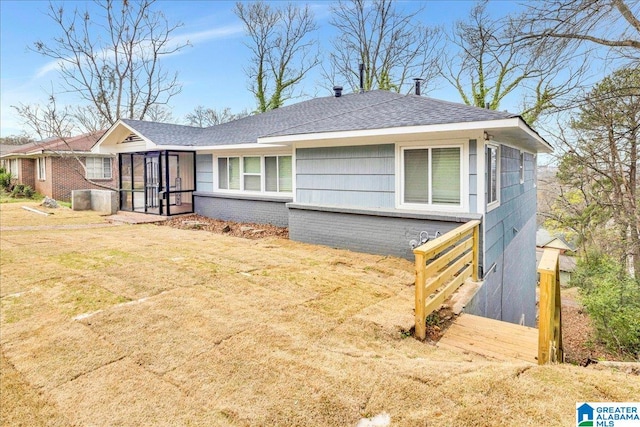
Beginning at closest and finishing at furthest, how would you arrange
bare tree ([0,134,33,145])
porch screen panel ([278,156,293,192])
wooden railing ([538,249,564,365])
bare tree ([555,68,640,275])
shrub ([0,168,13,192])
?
1. wooden railing ([538,249,564,365])
2. bare tree ([555,68,640,275])
3. porch screen panel ([278,156,293,192])
4. shrub ([0,168,13,192])
5. bare tree ([0,134,33,145])

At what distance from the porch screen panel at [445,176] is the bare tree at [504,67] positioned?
9.84 ft

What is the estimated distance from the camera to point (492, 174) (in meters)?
6.84

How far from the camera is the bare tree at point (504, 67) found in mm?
8008

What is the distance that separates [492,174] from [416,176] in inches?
53.1

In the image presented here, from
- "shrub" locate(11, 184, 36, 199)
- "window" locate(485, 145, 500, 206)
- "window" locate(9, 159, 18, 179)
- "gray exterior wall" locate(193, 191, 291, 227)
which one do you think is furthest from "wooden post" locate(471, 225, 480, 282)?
"window" locate(9, 159, 18, 179)

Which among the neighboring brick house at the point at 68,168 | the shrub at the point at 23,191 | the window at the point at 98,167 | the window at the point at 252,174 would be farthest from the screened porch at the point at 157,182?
the shrub at the point at 23,191

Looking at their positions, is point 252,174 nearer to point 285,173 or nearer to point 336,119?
point 285,173

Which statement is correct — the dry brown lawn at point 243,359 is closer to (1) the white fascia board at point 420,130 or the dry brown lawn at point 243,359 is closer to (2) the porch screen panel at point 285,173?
(1) the white fascia board at point 420,130

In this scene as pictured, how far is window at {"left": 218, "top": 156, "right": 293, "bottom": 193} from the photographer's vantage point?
419 inches

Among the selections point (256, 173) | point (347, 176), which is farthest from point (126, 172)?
point (347, 176)

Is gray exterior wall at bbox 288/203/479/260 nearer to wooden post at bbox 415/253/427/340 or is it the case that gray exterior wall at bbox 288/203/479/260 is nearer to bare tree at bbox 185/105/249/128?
wooden post at bbox 415/253/427/340

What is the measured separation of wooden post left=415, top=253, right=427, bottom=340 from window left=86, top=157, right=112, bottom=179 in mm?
21537

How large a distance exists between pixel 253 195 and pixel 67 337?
7.63 meters

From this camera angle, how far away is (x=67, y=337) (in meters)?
3.88
